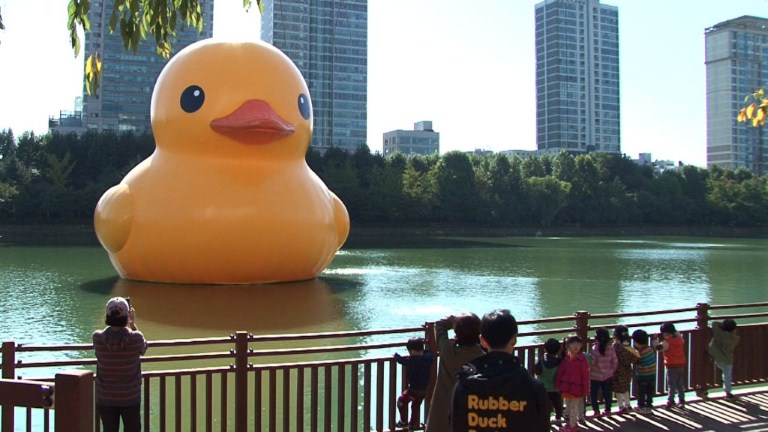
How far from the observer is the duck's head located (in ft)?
49.5

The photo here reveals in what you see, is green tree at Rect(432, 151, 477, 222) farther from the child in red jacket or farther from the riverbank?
the child in red jacket

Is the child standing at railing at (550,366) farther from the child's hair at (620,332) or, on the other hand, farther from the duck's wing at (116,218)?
the duck's wing at (116,218)

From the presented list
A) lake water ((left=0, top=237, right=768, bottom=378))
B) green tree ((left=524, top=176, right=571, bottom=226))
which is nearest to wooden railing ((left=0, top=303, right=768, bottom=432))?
lake water ((left=0, top=237, right=768, bottom=378))

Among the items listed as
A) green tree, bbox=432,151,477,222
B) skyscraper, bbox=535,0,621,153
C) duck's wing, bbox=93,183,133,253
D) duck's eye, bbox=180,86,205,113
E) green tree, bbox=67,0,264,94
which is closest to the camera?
green tree, bbox=67,0,264,94

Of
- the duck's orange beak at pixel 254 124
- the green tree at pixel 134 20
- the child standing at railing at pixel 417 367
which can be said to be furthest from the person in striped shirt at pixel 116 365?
the duck's orange beak at pixel 254 124

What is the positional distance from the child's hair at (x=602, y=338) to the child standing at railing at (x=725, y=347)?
4.31 feet

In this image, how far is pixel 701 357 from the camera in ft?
21.3

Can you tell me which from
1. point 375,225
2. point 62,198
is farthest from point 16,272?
point 375,225

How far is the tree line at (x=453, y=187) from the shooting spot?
149 ft

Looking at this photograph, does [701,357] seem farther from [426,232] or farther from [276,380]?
[426,232]

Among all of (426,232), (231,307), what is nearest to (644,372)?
(231,307)

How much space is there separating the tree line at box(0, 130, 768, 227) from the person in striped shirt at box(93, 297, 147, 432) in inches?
1614

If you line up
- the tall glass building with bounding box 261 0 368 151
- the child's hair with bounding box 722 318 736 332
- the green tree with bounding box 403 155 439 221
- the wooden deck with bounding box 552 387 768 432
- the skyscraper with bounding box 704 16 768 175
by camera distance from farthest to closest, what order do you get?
the skyscraper with bounding box 704 16 768 175, the tall glass building with bounding box 261 0 368 151, the green tree with bounding box 403 155 439 221, the child's hair with bounding box 722 318 736 332, the wooden deck with bounding box 552 387 768 432

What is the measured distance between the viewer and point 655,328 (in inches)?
477
